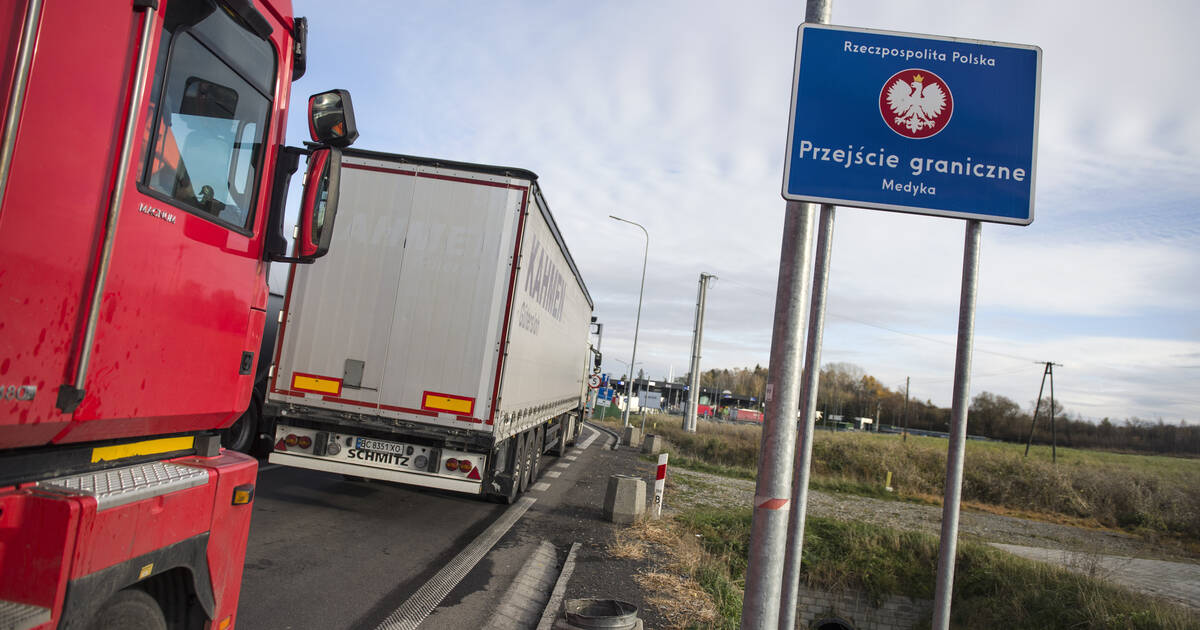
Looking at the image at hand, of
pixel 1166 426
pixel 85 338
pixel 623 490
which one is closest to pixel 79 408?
pixel 85 338

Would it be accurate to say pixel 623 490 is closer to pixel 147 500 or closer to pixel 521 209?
pixel 521 209

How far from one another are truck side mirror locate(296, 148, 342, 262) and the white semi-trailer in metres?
4.22

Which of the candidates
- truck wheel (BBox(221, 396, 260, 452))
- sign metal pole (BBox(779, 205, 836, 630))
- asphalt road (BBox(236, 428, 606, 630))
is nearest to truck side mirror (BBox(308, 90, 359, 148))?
sign metal pole (BBox(779, 205, 836, 630))

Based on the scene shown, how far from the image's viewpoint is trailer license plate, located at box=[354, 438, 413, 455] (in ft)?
23.5

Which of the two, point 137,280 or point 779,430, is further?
point 779,430

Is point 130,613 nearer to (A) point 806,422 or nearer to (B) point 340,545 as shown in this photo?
(A) point 806,422

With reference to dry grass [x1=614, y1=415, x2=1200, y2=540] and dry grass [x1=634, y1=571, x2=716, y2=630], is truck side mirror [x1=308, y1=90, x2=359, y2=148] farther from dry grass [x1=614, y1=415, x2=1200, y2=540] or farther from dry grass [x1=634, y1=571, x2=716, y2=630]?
dry grass [x1=614, y1=415, x2=1200, y2=540]

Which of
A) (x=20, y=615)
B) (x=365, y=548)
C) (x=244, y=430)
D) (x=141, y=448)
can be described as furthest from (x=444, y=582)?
(x=244, y=430)

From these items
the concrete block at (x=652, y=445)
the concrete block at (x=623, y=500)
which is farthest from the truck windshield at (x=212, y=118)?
the concrete block at (x=652, y=445)

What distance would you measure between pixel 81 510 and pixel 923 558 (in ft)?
45.5

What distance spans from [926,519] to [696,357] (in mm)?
17464

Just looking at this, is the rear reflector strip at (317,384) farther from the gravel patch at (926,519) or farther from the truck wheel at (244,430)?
the gravel patch at (926,519)

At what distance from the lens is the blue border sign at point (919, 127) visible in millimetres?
2996

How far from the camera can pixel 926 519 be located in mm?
19828
